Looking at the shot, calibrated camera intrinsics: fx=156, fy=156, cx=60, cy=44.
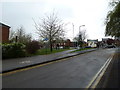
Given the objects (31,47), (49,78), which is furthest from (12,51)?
(49,78)

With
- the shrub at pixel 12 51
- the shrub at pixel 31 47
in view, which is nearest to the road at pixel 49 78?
the shrub at pixel 12 51

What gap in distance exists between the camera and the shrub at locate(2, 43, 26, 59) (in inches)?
655

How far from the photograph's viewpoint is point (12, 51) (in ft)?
56.4

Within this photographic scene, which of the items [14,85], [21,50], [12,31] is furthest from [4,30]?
[14,85]

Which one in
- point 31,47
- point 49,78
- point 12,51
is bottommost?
point 49,78

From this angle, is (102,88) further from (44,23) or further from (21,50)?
→ (44,23)

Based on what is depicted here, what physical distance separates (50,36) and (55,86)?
26.0 meters

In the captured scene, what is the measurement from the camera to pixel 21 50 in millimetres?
18062

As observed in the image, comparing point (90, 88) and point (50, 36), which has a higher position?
point (50, 36)

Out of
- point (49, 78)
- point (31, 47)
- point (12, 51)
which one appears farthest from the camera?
point (31, 47)

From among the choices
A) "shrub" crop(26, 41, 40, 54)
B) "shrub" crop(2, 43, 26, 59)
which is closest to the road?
"shrub" crop(2, 43, 26, 59)

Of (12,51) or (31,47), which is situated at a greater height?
(31,47)

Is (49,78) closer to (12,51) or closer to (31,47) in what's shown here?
(12,51)

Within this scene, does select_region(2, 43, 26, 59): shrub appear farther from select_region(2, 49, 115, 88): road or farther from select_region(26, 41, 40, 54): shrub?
select_region(2, 49, 115, 88): road
